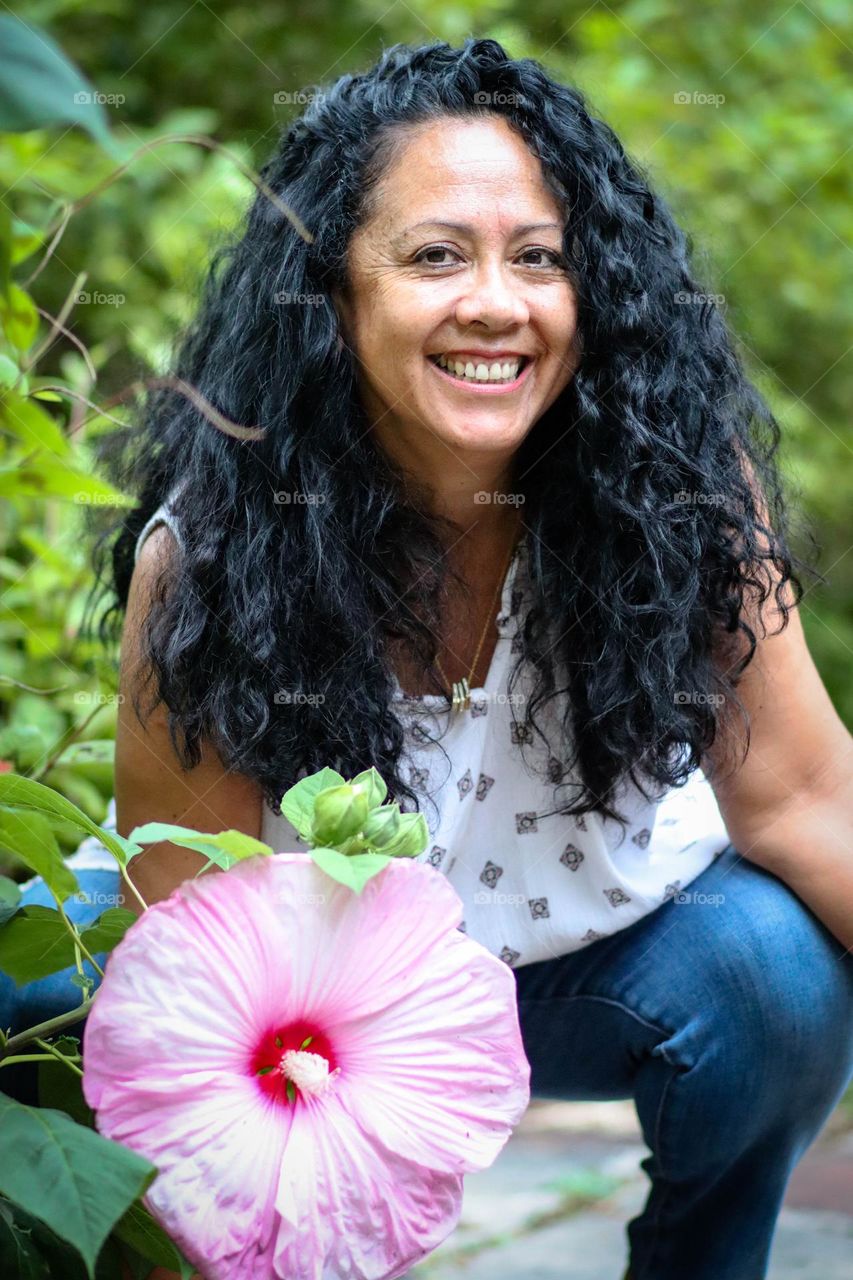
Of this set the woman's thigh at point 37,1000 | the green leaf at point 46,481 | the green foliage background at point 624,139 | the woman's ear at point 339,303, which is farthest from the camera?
the green foliage background at point 624,139

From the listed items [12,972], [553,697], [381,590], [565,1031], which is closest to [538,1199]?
[565,1031]

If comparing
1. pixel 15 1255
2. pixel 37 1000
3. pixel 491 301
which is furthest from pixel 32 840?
pixel 491 301

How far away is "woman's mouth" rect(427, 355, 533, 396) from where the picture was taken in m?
1.34

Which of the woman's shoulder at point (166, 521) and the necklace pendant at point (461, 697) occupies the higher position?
the woman's shoulder at point (166, 521)

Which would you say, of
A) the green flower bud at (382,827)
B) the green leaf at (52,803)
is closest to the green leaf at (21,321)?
the green leaf at (52,803)

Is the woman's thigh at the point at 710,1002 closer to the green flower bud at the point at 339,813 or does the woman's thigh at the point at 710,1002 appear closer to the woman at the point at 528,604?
the woman at the point at 528,604

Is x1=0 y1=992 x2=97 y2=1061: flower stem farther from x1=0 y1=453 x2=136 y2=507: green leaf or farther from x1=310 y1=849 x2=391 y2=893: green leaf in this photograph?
x1=0 y1=453 x2=136 y2=507: green leaf

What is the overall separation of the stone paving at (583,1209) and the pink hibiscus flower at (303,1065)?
44.3 inches

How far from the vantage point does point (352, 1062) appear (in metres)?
0.78

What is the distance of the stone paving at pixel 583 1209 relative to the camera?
5.96ft

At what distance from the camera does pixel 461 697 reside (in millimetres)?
1468

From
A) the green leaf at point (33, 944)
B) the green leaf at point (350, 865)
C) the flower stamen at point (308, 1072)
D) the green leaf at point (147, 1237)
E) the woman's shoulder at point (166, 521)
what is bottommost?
the green leaf at point (147, 1237)

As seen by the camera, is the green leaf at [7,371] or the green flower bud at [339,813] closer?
the green flower bud at [339,813]

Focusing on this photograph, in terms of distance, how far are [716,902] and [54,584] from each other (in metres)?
0.81
